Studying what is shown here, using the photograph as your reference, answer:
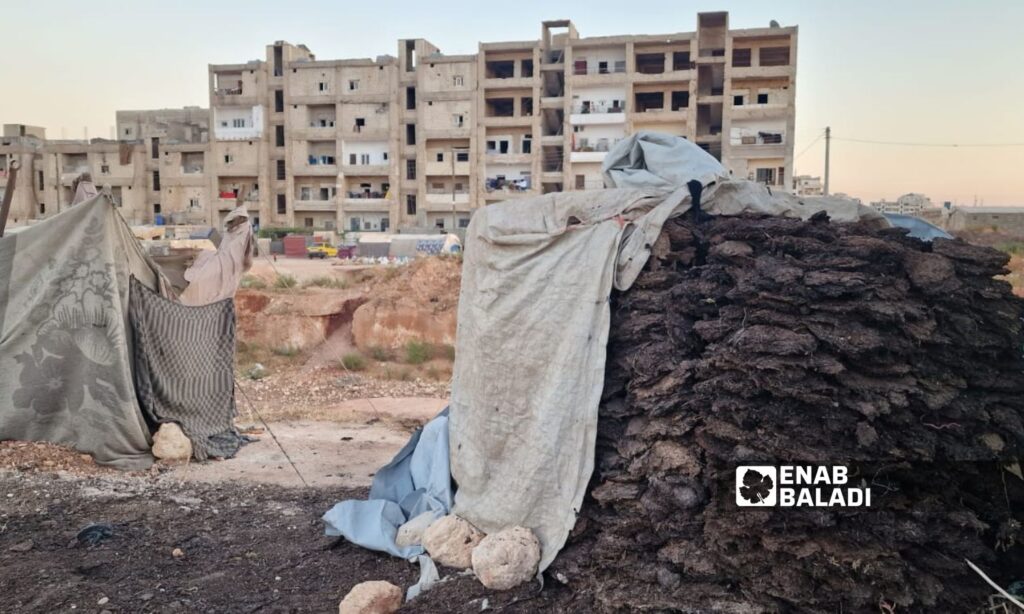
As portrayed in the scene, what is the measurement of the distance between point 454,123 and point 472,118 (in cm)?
116

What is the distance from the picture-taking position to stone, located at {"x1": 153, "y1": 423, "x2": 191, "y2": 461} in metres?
7.20

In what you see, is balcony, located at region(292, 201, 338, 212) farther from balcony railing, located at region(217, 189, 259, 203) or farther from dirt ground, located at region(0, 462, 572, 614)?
dirt ground, located at region(0, 462, 572, 614)

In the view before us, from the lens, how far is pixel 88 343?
7.08 meters

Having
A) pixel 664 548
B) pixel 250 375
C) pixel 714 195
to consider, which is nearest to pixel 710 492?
pixel 664 548

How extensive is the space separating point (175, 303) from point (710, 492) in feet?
18.9

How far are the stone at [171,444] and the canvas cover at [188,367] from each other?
102mm

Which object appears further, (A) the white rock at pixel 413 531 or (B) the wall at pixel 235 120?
(B) the wall at pixel 235 120

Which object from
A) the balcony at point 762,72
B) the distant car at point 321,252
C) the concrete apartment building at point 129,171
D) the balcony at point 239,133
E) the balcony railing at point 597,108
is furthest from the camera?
the concrete apartment building at point 129,171

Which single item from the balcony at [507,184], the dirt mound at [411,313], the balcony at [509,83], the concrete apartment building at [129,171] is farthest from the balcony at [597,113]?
the dirt mound at [411,313]

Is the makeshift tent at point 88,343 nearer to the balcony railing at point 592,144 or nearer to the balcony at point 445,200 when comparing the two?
the balcony railing at point 592,144

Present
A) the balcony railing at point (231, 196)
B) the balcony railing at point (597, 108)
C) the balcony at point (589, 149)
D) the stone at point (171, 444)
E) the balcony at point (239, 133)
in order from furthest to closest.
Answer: the balcony at point (239, 133) → the balcony railing at point (231, 196) → the balcony railing at point (597, 108) → the balcony at point (589, 149) → the stone at point (171, 444)

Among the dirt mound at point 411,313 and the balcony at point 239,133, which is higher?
the balcony at point 239,133

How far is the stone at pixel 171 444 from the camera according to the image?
23.6 ft

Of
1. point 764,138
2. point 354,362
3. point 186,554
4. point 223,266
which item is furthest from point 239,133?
point 186,554
